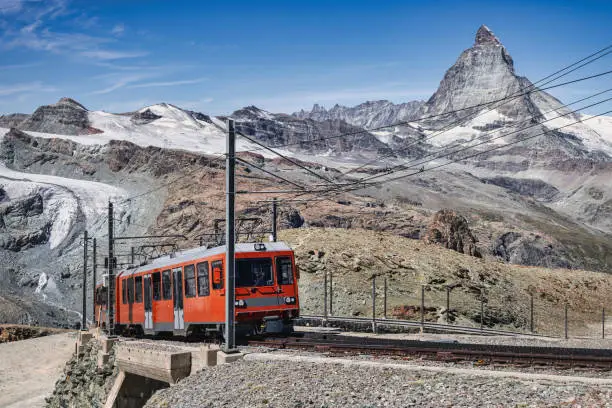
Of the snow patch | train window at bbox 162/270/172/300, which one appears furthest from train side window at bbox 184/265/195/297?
the snow patch

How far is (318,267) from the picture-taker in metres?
53.3

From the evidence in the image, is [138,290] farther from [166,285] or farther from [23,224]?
[23,224]

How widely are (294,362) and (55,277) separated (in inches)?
3167

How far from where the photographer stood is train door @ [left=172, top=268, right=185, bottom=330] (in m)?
29.0

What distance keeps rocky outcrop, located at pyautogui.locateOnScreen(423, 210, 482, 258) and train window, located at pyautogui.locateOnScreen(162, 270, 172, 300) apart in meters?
46.1

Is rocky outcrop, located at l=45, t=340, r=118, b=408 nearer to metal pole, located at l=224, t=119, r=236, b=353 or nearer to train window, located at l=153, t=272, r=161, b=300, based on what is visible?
train window, located at l=153, t=272, r=161, b=300

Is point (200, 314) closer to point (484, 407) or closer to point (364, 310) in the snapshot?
Result: point (484, 407)

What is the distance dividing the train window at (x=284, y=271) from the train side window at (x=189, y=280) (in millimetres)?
3408

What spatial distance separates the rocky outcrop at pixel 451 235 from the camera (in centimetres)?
7369

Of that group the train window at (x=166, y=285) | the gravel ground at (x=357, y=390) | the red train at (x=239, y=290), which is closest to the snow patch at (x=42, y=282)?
the train window at (x=166, y=285)

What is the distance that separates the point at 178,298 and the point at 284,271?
511 centimetres

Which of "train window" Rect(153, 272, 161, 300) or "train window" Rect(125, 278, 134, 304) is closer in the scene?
"train window" Rect(153, 272, 161, 300)

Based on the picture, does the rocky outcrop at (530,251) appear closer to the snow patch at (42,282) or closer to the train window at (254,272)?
the snow patch at (42,282)

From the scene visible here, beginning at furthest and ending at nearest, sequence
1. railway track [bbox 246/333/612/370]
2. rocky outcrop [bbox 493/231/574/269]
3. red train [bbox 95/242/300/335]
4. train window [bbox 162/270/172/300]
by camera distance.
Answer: rocky outcrop [bbox 493/231/574/269]
train window [bbox 162/270/172/300]
red train [bbox 95/242/300/335]
railway track [bbox 246/333/612/370]
